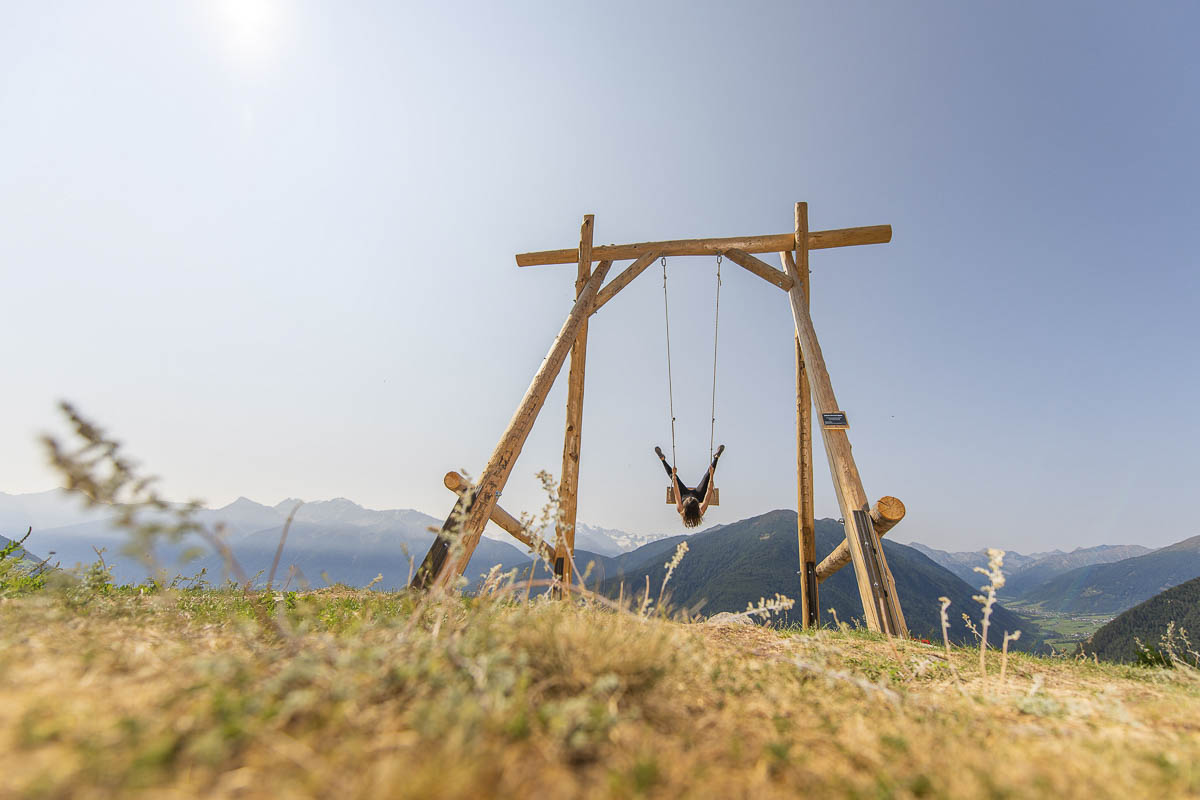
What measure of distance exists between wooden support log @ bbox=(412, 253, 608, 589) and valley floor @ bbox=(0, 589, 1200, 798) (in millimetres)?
1128

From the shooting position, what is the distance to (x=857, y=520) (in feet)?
16.4

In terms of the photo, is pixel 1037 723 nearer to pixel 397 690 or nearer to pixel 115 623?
pixel 397 690

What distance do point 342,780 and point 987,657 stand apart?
185 inches

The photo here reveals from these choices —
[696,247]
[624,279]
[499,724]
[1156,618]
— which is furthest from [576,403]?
[1156,618]

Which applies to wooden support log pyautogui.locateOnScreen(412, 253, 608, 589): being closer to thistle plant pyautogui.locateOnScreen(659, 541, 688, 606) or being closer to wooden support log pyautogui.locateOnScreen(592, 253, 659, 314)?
wooden support log pyautogui.locateOnScreen(592, 253, 659, 314)

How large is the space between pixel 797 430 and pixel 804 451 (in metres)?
0.32

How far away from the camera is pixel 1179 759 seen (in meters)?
1.52

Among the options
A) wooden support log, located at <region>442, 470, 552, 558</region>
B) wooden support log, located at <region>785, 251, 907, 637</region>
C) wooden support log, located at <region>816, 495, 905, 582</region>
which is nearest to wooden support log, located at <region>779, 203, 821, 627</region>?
wooden support log, located at <region>785, 251, 907, 637</region>

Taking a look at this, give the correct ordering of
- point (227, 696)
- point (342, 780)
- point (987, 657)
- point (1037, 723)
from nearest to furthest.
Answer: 1. point (342, 780)
2. point (227, 696)
3. point (1037, 723)
4. point (987, 657)

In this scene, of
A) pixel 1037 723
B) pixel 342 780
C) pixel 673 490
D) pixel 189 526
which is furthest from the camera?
pixel 673 490

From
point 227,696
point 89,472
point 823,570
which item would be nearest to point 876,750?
point 227,696

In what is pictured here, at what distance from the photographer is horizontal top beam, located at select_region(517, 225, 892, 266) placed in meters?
7.24

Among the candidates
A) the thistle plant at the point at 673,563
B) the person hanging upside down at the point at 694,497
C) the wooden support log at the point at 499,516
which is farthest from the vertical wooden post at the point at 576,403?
the thistle plant at the point at 673,563

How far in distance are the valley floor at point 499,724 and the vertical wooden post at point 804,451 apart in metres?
4.39
